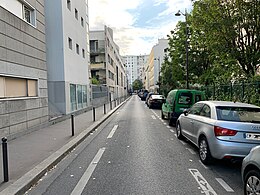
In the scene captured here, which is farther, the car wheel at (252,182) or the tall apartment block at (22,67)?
the tall apartment block at (22,67)

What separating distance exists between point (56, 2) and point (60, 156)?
→ 14.9 metres

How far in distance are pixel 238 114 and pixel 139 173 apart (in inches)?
111

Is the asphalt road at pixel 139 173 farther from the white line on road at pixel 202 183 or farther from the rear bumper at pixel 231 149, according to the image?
the rear bumper at pixel 231 149

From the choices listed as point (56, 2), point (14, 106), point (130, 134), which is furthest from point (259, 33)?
point (56, 2)

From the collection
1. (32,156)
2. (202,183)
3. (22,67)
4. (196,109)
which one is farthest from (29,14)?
(202,183)

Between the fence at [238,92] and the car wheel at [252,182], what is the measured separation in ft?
26.2

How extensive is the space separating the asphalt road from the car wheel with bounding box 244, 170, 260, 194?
2.17ft

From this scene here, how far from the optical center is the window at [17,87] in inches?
387

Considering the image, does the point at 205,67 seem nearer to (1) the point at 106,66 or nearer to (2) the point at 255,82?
(2) the point at 255,82

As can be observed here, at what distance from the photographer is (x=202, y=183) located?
5.14 m

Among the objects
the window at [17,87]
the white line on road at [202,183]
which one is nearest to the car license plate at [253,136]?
the white line on road at [202,183]

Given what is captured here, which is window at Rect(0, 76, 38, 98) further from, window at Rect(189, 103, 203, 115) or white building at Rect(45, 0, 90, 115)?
window at Rect(189, 103, 203, 115)

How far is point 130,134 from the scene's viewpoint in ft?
37.2

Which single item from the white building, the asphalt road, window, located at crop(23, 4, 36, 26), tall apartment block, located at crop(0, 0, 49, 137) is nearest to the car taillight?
the asphalt road
